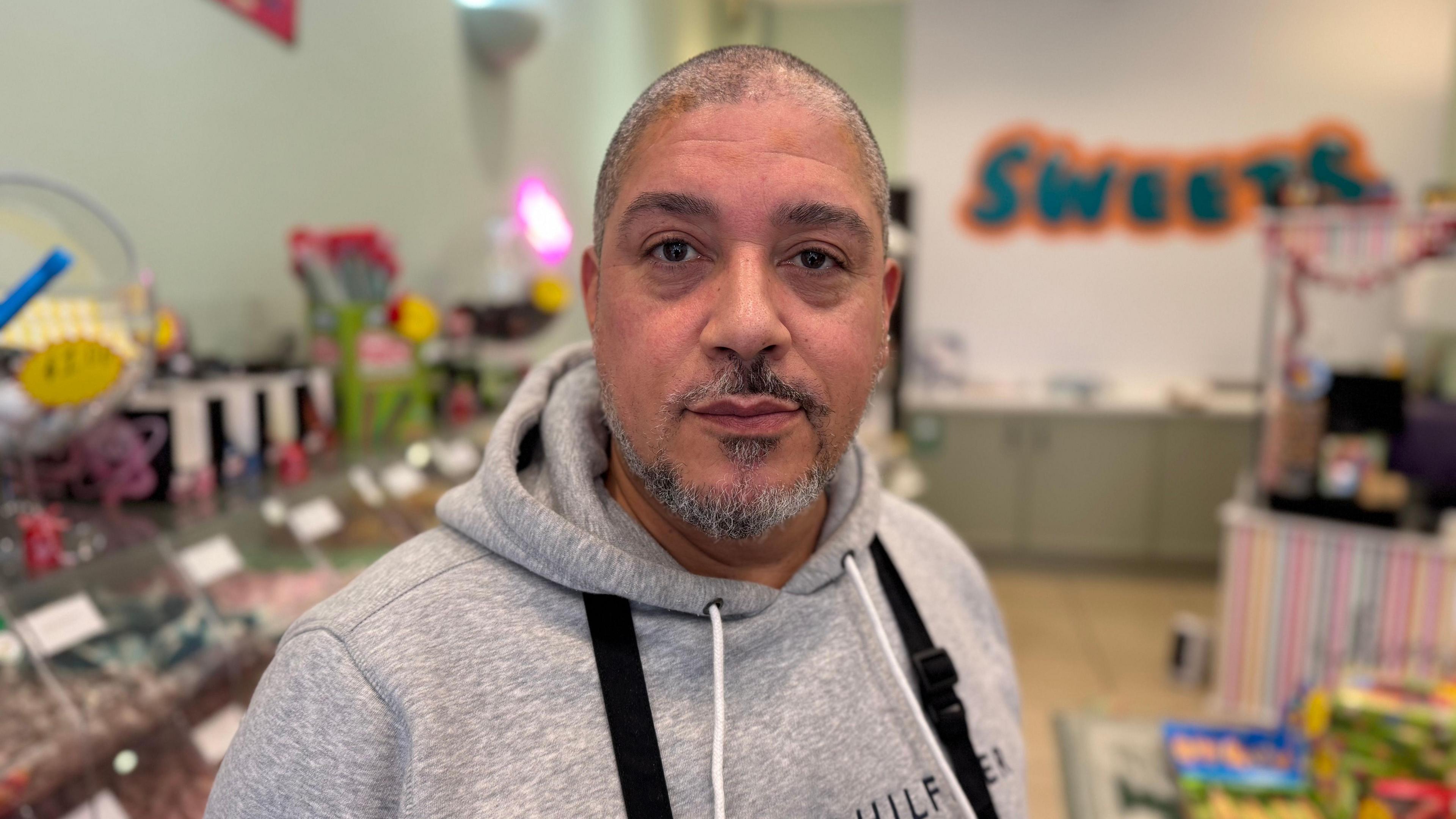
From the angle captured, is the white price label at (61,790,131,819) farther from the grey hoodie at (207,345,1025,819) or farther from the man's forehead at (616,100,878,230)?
the man's forehead at (616,100,878,230)

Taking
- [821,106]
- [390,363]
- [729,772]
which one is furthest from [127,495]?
[821,106]

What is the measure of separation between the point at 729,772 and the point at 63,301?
3.57 feet

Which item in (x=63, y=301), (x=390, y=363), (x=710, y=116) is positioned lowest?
(x=390, y=363)

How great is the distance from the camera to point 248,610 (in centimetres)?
146

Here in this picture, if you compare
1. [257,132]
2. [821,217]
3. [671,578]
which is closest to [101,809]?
[671,578]

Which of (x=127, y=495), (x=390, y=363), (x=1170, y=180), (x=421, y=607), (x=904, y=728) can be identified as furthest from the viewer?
(x=1170, y=180)

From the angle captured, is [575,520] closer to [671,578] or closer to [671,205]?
[671,578]

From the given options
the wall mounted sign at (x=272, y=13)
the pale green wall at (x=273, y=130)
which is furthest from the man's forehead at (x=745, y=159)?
the wall mounted sign at (x=272, y=13)

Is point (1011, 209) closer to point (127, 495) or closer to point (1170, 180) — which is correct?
point (1170, 180)

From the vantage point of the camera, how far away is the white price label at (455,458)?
219 centimetres

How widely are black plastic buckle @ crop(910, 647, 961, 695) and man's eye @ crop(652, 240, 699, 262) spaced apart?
0.54 m

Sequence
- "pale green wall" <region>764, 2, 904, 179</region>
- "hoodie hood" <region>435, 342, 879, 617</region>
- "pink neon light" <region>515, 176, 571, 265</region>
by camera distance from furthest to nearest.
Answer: "pale green wall" <region>764, 2, 904, 179</region> → "pink neon light" <region>515, 176, 571, 265</region> → "hoodie hood" <region>435, 342, 879, 617</region>

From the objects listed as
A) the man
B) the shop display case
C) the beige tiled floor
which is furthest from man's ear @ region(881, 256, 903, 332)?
the beige tiled floor

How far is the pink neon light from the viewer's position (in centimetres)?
365
